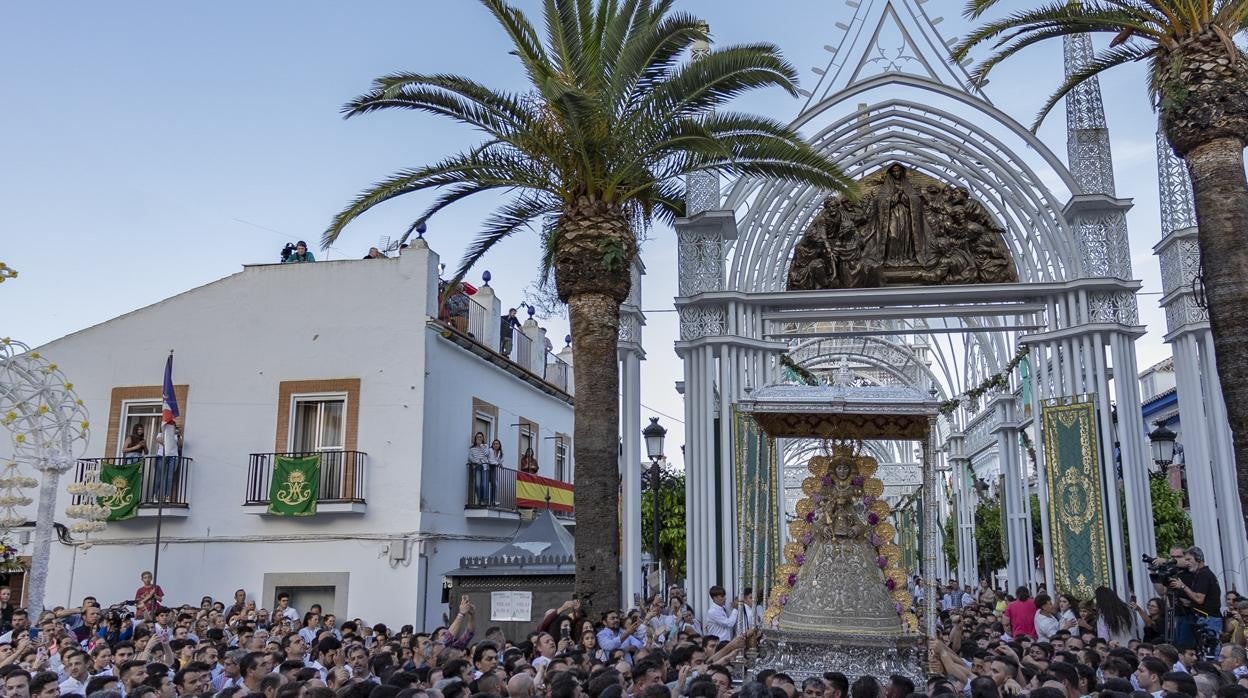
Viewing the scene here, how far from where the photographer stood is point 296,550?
19.5m

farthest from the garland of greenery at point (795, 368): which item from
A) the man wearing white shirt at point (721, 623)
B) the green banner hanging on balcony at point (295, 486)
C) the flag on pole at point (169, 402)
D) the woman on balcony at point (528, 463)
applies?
the flag on pole at point (169, 402)

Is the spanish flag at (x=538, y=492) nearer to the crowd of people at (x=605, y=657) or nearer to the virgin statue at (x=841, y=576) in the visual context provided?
the crowd of people at (x=605, y=657)

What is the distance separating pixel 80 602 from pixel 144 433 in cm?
327

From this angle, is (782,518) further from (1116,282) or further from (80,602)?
(80,602)

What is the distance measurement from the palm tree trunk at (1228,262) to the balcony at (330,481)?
13805mm

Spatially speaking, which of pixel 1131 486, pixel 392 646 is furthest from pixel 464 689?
pixel 1131 486

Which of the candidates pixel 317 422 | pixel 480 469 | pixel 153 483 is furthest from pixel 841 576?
pixel 153 483

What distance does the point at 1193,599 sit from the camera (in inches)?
453

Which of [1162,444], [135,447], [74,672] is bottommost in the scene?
[74,672]

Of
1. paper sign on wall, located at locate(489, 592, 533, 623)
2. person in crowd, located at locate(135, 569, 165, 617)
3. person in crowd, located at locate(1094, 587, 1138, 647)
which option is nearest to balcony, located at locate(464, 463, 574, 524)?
paper sign on wall, located at locate(489, 592, 533, 623)

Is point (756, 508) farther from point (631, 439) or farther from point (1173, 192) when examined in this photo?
point (1173, 192)

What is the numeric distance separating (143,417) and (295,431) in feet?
10.5

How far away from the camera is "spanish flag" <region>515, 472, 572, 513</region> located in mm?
24344

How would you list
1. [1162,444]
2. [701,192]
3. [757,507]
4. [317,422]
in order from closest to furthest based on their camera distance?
[757,507] → [1162,444] → [701,192] → [317,422]
